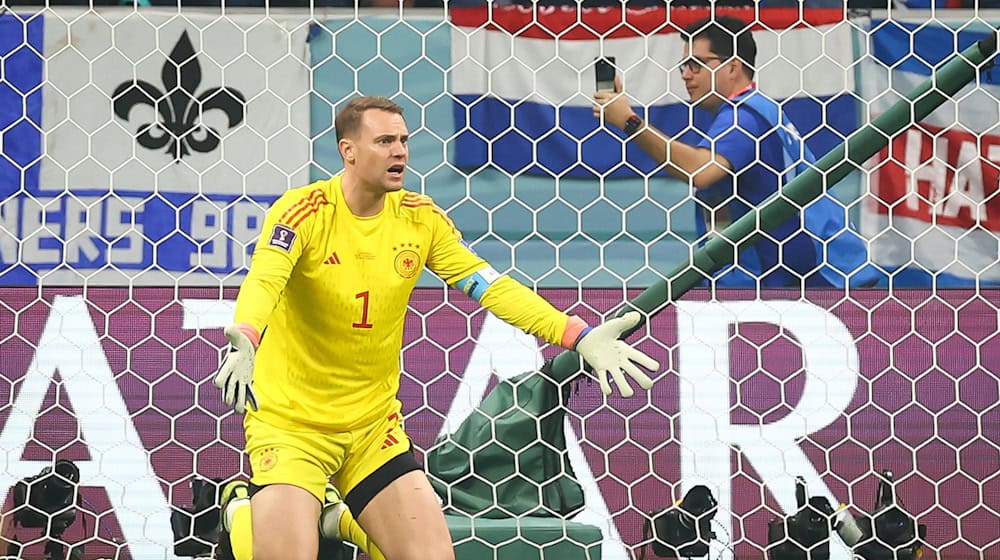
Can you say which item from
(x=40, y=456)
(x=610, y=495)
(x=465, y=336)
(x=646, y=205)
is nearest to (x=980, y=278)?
(x=646, y=205)

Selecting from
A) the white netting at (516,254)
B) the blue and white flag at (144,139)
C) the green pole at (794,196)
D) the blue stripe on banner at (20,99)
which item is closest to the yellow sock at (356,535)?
the white netting at (516,254)

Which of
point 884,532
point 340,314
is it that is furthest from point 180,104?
point 884,532

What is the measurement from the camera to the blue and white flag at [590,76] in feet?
12.6

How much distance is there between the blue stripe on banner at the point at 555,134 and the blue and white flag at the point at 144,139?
0.50 m

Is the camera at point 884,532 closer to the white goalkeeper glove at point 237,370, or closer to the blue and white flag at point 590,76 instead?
the blue and white flag at point 590,76

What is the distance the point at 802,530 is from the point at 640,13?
5.30 feet

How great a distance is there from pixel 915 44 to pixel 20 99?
2.68 meters

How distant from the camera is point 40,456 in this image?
3.45m

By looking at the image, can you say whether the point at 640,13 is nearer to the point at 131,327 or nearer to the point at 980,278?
the point at 980,278

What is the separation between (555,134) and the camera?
12.6 feet

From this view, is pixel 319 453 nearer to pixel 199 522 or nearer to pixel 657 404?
pixel 199 522

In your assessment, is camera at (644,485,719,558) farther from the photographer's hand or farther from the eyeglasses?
the eyeglasses

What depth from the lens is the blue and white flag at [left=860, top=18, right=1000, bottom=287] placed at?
12.5 feet

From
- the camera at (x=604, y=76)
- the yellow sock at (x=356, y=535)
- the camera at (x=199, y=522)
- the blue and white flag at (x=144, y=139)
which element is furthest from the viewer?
the blue and white flag at (x=144, y=139)
